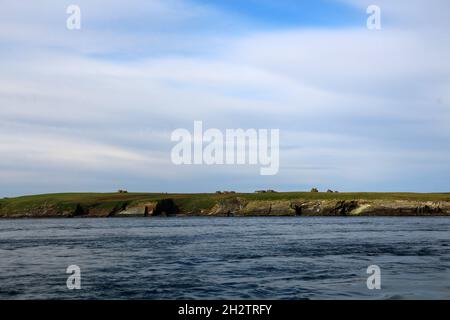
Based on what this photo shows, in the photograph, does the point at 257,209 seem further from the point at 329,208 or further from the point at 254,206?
the point at 329,208

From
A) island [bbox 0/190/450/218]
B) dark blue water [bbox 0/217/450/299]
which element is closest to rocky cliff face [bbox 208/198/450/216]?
island [bbox 0/190/450/218]

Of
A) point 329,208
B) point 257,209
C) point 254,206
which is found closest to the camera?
point 329,208

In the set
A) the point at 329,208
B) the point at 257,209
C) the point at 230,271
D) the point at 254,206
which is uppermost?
the point at 230,271

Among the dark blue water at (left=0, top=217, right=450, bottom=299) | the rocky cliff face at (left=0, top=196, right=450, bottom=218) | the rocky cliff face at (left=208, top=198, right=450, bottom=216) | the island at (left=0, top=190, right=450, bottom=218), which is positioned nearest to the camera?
the dark blue water at (left=0, top=217, right=450, bottom=299)

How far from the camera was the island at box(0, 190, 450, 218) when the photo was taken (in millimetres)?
163875

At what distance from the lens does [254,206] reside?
183 metres

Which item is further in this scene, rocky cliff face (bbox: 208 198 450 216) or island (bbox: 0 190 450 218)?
island (bbox: 0 190 450 218)

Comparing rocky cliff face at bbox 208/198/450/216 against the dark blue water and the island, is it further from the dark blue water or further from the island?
the dark blue water

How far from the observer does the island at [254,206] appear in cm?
16388

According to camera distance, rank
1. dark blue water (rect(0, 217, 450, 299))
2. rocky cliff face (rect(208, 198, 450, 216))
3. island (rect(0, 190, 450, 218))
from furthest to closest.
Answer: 1. island (rect(0, 190, 450, 218))
2. rocky cliff face (rect(208, 198, 450, 216))
3. dark blue water (rect(0, 217, 450, 299))

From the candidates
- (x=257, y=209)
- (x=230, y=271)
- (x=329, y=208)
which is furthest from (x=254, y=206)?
(x=230, y=271)

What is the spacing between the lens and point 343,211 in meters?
174

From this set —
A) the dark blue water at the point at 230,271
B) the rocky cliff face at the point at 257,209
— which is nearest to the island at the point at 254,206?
the rocky cliff face at the point at 257,209

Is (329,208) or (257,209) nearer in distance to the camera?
(329,208)
